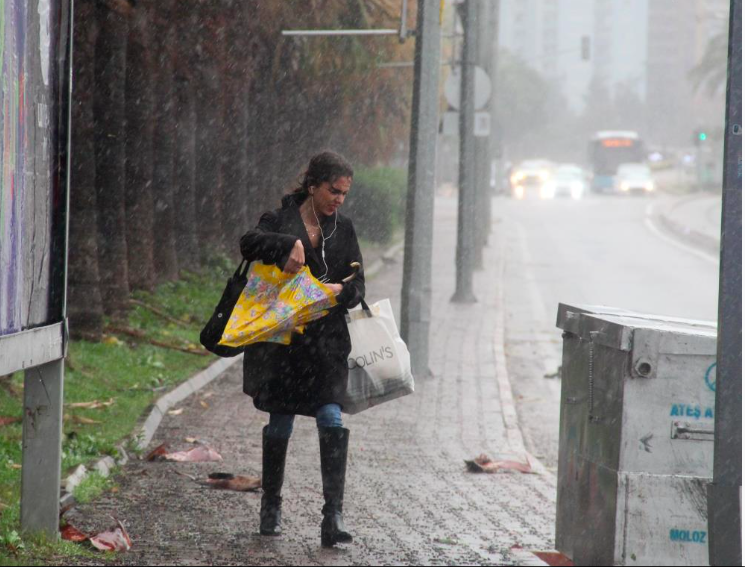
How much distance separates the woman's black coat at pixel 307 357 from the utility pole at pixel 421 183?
21.3ft

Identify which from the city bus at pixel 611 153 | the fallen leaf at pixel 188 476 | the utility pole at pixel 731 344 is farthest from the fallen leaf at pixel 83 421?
the city bus at pixel 611 153

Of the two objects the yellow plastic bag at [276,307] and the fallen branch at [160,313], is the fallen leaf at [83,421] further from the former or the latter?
the fallen branch at [160,313]

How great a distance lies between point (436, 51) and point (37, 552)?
26.8 ft

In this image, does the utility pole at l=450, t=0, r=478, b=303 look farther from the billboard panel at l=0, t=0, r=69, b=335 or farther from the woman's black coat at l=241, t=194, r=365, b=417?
the billboard panel at l=0, t=0, r=69, b=335

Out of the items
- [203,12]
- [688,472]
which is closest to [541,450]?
[688,472]

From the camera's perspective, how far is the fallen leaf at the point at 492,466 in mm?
8117

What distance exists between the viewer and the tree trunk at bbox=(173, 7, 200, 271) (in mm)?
14883

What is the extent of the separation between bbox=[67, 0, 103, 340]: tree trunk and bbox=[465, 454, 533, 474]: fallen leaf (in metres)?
5.00

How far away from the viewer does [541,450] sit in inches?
378

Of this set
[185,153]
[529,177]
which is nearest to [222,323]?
[185,153]

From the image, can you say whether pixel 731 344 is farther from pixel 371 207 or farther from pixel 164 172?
pixel 371 207

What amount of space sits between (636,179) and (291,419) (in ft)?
212

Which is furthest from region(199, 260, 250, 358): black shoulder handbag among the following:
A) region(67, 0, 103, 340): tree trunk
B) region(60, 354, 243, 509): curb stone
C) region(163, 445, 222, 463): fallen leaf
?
region(67, 0, 103, 340): tree trunk

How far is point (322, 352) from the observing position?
5.71 metres
